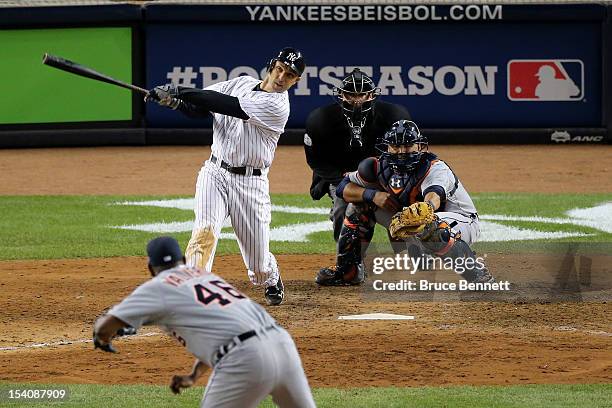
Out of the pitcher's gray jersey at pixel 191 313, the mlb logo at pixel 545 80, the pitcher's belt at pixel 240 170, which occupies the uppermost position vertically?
the mlb logo at pixel 545 80

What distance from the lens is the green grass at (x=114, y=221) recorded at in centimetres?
1277

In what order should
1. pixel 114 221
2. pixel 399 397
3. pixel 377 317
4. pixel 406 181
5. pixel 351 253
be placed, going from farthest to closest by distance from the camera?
pixel 114 221 → pixel 351 253 → pixel 406 181 → pixel 377 317 → pixel 399 397

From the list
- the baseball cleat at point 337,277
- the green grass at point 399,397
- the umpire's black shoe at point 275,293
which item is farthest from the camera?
the baseball cleat at point 337,277

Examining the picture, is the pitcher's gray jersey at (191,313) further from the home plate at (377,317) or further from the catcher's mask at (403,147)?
the catcher's mask at (403,147)

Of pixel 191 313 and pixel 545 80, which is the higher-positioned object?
pixel 545 80

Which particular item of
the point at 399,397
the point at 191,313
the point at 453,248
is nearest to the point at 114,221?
the point at 453,248

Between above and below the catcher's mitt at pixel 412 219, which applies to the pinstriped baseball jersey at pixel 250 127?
above

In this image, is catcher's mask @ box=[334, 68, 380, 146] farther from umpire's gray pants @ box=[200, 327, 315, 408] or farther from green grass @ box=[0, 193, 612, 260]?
umpire's gray pants @ box=[200, 327, 315, 408]

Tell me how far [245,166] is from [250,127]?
0.94ft

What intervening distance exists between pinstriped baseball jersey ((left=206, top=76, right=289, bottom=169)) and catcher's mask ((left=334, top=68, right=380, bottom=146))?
1.40m

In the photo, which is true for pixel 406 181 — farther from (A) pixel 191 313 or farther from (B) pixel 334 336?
(A) pixel 191 313

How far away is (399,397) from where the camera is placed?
707 cm

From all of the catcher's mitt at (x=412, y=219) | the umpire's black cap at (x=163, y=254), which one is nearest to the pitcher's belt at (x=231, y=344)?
the umpire's black cap at (x=163, y=254)

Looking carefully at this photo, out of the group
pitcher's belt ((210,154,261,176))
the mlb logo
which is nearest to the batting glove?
pitcher's belt ((210,154,261,176))
